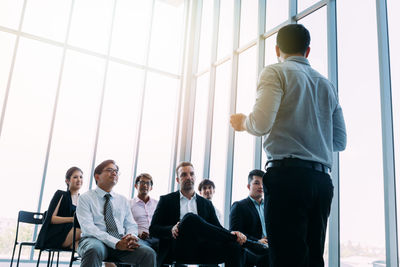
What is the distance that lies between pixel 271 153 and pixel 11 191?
5.09 m

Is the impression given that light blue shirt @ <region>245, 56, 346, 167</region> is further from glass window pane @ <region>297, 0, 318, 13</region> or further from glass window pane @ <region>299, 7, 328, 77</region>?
glass window pane @ <region>297, 0, 318, 13</region>

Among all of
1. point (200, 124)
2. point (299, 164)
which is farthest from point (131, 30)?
point (299, 164)

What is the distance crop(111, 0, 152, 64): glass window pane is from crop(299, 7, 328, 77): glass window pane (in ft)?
11.4

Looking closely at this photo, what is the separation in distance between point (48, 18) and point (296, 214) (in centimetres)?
620

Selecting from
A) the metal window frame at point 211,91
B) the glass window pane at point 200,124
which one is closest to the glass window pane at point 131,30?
the glass window pane at point 200,124

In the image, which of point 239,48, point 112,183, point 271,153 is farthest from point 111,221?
point 239,48

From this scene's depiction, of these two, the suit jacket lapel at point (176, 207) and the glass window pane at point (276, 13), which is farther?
the glass window pane at point (276, 13)

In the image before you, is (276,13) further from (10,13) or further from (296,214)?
(296,214)

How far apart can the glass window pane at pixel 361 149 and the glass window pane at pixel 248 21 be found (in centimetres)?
182

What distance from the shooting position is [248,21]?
19.2ft

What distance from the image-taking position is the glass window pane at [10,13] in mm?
5965

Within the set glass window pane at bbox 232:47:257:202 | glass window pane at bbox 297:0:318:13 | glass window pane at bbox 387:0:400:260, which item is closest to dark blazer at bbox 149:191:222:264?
glass window pane at bbox 387:0:400:260

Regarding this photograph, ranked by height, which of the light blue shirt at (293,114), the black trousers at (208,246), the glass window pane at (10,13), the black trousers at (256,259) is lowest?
the black trousers at (256,259)

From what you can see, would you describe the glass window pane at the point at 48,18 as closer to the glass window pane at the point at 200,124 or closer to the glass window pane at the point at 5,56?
the glass window pane at the point at 5,56
